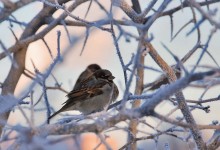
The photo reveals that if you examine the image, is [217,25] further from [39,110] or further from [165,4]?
[39,110]

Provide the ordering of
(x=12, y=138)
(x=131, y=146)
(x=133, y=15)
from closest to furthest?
(x=12, y=138)
(x=133, y=15)
(x=131, y=146)

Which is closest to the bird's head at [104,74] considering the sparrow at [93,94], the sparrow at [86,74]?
the sparrow at [93,94]

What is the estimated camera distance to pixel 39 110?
6.75 ft

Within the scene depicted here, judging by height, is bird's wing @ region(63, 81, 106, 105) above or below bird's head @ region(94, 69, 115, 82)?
below

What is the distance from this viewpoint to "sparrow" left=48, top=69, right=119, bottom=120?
12.0 feet

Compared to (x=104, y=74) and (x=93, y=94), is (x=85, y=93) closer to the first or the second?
(x=93, y=94)

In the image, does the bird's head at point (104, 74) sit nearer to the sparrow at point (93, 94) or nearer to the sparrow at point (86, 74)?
the sparrow at point (93, 94)

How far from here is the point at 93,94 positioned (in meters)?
3.77

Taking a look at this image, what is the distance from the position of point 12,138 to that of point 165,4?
566 mm

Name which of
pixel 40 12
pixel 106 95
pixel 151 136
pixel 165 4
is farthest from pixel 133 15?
pixel 106 95

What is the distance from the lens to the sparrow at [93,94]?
367 cm

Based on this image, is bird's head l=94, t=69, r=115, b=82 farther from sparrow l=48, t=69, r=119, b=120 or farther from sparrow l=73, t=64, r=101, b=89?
sparrow l=73, t=64, r=101, b=89

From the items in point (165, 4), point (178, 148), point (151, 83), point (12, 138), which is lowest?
point (178, 148)

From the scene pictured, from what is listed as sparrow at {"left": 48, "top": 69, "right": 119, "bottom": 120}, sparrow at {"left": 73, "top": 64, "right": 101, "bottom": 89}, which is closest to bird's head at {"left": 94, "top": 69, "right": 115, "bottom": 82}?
sparrow at {"left": 48, "top": 69, "right": 119, "bottom": 120}
